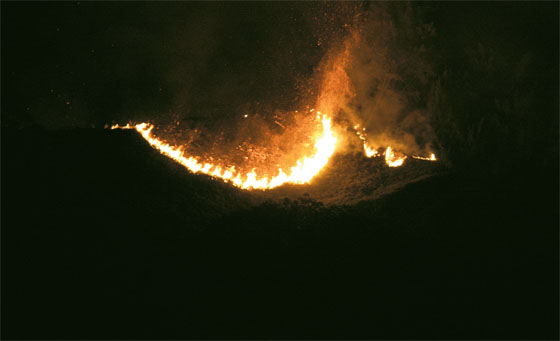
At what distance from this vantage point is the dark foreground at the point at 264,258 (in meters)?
1.57

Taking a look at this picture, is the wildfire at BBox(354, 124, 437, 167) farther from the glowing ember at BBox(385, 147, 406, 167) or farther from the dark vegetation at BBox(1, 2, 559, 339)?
the dark vegetation at BBox(1, 2, 559, 339)

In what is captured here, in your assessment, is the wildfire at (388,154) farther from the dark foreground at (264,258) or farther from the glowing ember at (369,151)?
the dark foreground at (264,258)

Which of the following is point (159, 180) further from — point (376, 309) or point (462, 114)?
point (462, 114)

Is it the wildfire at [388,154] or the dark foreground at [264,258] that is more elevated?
the wildfire at [388,154]

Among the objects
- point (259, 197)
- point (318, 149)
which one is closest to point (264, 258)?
point (259, 197)

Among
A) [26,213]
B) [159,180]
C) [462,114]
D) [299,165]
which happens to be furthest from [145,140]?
[462,114]

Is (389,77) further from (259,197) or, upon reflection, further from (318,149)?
(259,197)

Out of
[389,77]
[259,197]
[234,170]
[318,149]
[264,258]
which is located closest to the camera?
[264,258]

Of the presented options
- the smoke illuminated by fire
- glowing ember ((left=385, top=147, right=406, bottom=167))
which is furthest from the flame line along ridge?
glowing ember ((left=385, top=147, right=406, bottom=167))

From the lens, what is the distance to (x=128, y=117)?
2799 millimetres

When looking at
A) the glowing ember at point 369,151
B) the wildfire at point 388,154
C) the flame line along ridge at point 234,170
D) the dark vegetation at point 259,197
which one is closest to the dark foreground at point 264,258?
the dark vegetation at point 259,197

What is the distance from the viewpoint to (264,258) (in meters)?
1.91

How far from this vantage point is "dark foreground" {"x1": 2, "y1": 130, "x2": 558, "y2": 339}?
1.57 m

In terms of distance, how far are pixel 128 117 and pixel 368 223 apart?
2.08 metres
